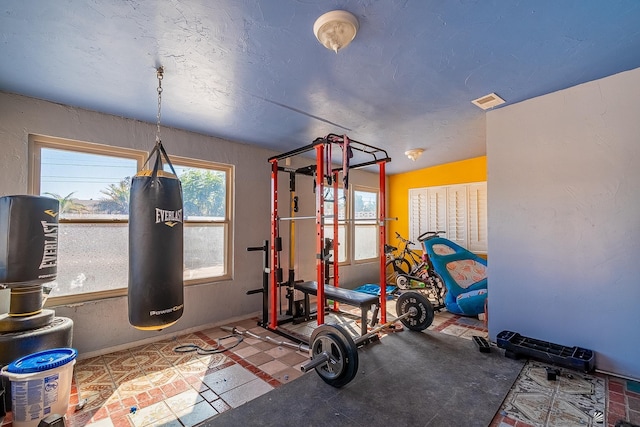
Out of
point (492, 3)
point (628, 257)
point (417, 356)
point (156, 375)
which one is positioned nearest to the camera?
point (492, 3)

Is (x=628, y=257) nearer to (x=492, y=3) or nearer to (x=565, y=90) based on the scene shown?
(x=565, y=90)

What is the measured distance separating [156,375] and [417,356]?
252cm

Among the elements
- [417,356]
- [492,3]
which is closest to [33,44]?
[492,3]

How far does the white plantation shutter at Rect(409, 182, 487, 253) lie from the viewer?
509 centimetres

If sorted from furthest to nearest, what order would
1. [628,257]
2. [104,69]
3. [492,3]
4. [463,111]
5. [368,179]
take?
[368,179]
[463,111]
[628,257]
[104,69]
[492,3]

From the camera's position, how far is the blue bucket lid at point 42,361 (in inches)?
69.0

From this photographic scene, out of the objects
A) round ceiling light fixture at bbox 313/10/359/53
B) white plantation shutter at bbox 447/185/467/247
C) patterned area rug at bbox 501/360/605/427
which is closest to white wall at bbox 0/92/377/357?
round ceiling light fixture at bbox 313/10/359/53

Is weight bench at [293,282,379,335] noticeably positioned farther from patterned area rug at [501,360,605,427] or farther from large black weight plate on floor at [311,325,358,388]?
patterned area rug at [501,360,605,427]

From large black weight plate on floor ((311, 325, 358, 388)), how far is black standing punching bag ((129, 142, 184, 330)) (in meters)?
1.21

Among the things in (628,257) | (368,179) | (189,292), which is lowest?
(189,292)

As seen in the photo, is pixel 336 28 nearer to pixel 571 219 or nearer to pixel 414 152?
pixel 571 219

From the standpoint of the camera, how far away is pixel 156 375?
250 cm

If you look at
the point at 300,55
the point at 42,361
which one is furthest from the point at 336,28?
the point at 42,361

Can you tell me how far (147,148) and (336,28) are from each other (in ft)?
8.86
